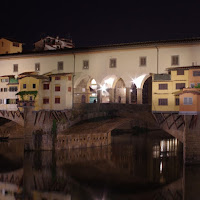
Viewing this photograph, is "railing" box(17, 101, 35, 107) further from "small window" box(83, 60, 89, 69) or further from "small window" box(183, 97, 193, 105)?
"small window" box(183, 97, 193, 105)

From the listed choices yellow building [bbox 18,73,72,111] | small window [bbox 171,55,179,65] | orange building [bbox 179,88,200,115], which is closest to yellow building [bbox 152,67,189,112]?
small window [bbox 171,55,179,65]

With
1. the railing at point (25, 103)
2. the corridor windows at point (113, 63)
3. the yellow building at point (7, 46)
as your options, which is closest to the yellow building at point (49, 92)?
the railing at point (25, 103)

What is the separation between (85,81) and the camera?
44875 millimetres

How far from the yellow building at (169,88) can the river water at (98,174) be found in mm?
5013

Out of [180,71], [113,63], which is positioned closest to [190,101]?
[180,71]

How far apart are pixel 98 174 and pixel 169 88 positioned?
11058 millimetres

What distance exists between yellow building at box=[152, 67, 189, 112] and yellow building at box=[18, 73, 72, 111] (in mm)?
11191

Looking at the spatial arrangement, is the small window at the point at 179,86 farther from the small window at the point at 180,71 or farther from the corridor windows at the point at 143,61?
the corridor windows at the point at 143,61

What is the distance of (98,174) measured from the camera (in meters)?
29.4

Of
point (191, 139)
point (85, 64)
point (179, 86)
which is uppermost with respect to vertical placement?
point (85, 64)

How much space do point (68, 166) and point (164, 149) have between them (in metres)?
13.6

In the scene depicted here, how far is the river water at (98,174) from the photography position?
80.6 ft

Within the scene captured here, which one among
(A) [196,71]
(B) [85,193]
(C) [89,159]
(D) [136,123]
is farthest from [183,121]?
(D) [136,123]

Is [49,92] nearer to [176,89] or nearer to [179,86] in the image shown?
[176,89]
